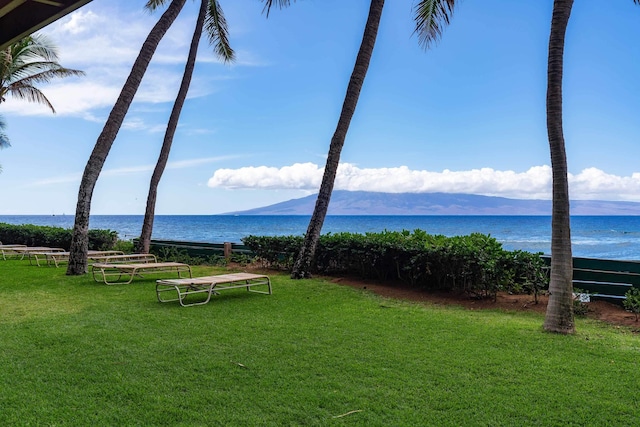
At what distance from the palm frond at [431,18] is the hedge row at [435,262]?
438cm

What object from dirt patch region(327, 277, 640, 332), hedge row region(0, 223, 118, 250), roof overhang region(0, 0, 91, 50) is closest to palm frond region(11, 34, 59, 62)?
hedge row region(0, 223, 118, 250)

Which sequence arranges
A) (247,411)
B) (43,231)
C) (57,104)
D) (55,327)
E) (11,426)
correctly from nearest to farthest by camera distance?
(11,426)
(247,411)
(55,327)
(43,231)
(57,104)

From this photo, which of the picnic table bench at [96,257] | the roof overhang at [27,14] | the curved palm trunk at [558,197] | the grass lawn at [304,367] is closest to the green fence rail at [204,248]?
the picnic table bench at [96,257]

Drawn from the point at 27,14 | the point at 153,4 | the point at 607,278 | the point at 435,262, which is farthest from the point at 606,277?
the point at 153,4

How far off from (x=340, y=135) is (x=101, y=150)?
5002 millimetres

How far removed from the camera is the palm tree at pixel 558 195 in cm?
538

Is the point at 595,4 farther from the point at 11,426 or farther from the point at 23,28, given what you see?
the point at 11,426

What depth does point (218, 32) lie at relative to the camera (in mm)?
15117

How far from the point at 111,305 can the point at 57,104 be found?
58.5 ft

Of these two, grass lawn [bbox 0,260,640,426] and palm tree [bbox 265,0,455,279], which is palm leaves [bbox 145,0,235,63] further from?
grass lawn [bbox 0,260,640,426]

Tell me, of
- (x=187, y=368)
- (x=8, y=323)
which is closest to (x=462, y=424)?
(x=187, y=368)

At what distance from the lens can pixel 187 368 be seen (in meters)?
4.11

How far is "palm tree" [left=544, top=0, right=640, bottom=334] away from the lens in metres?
5.38

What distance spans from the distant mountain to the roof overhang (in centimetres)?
11565
